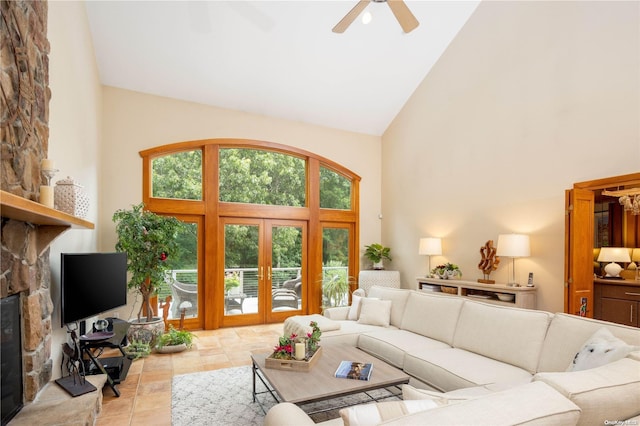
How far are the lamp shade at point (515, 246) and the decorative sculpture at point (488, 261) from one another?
42cm

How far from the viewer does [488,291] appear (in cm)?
519

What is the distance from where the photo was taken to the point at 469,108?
19.0 feet

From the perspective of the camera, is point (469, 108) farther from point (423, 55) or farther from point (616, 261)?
point (616, 261)

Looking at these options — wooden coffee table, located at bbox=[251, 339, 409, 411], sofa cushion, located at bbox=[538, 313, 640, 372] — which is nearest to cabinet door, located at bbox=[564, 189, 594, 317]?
sofa cushion, located at bbox=[538, 313, 640, 372]

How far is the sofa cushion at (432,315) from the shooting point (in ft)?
12.2

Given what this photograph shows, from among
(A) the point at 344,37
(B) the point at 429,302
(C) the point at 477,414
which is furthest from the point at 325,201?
(C) the point at 477,414

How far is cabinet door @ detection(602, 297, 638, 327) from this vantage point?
14.3 feet

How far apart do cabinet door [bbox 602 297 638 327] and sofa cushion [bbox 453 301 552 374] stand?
7.43ft

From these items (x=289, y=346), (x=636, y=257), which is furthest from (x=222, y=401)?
(x=636, y=257)

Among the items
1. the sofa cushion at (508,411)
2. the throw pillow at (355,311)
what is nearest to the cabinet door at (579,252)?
the throw pillow at (355,311)

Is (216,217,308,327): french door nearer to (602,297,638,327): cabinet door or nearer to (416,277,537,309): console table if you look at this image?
(416,277,537,309): console table

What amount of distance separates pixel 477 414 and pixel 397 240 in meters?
6.17

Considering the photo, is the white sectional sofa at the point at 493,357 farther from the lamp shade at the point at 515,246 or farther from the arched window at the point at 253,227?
the arched window at the point at 253,227

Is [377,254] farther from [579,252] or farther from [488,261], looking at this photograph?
[579,252]
